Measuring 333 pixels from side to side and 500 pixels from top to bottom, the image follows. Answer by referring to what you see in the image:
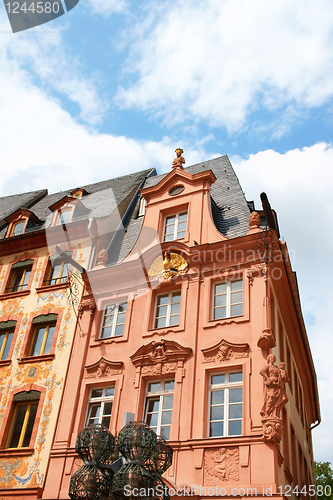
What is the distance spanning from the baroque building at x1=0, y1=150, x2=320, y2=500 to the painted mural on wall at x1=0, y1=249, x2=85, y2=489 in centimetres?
5

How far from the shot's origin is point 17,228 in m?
24.2

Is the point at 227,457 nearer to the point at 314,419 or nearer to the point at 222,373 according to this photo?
the point at 222,373

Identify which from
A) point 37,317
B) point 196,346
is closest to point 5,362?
point 37,317

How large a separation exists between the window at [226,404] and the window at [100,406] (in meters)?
3.40

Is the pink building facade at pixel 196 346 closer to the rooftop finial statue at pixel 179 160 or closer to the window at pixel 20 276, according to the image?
the rooftop finial statue at pixel 179 160

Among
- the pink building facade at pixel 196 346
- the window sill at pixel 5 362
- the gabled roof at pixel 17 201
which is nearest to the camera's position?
the pink building facade at pixel 196 346

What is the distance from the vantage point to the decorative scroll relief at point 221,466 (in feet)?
41.3

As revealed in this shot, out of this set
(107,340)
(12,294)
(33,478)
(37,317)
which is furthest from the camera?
(12,294)

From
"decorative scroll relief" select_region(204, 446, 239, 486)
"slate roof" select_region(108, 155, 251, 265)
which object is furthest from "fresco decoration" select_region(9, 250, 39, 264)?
"decorative scroll relief" select_region(204, 446, 239, 486)

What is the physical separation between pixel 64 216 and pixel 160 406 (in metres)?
11.4

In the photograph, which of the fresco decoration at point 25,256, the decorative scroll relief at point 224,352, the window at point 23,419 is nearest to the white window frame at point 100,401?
the window at point 23,419

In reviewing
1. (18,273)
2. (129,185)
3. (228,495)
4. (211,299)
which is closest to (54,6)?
(211,299)

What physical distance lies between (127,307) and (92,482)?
736 centimetres

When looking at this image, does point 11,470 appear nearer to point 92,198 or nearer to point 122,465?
point 122,465
